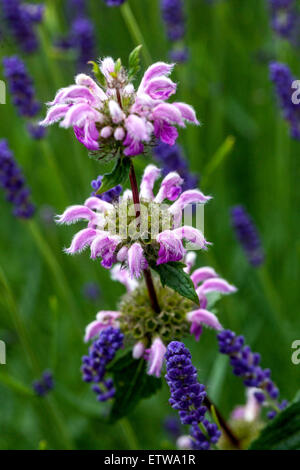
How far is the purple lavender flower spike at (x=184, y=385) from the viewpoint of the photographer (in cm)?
135

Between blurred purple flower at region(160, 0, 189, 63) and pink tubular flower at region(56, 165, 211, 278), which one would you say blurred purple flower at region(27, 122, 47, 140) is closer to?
blurred purple flower at region(160, 0, 189, 63)

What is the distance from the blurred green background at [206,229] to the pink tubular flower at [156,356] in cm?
97

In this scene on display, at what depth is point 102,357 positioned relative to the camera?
1750 mm

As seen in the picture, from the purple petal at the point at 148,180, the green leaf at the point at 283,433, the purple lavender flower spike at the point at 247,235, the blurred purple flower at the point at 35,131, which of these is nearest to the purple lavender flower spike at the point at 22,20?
the blurred purple flower at the point at 35,131

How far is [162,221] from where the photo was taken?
1.61 meters

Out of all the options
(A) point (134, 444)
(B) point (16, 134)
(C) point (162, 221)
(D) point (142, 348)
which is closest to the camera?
(C) point (162, 221)

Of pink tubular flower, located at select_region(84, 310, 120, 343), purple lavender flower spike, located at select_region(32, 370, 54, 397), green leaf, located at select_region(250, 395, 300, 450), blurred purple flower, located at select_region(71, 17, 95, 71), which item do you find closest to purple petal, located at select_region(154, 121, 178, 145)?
pink tubular flower, located at select_region(84, 310, 120, 343)

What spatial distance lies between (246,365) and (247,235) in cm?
117

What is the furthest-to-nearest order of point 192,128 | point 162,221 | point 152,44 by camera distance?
point 152,44 → point 192,128 → point 162,221

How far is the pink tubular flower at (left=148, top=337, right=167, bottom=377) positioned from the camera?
5.33 feet

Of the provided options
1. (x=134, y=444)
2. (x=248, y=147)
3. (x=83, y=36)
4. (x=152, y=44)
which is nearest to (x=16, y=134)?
(x=83, y=36)

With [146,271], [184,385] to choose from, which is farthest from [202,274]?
[184,385]
